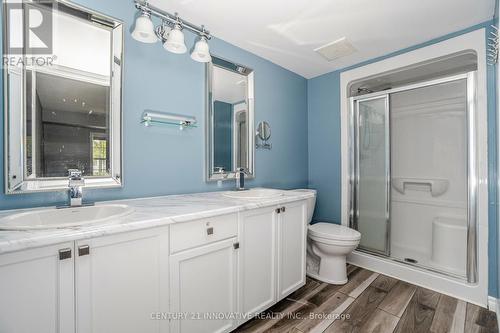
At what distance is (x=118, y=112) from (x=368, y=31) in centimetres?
207

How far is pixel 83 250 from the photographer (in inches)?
34.0

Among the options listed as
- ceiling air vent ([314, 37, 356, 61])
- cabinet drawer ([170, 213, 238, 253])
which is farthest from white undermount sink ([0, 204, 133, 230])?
ceiling air vent ([314, 37, 356, 61])

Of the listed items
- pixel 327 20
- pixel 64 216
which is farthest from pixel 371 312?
pixel 327 20

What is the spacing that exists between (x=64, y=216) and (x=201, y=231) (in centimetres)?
70

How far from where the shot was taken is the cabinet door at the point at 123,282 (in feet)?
2.88

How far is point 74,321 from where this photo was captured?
0.86m

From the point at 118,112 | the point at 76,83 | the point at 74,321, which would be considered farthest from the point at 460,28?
the point at 74,321

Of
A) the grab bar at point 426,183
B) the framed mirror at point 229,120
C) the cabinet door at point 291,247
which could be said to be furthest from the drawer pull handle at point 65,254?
the grab bar at point 426,183

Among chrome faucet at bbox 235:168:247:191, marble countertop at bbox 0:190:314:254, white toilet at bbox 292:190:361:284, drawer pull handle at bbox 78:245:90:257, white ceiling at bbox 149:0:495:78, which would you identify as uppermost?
white ceiling at bbox 149:0:495:78

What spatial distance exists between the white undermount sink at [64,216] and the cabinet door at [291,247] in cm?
106

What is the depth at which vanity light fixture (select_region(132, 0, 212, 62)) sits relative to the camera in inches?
52.7

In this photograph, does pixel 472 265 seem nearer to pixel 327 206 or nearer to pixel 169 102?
pixel 327 206

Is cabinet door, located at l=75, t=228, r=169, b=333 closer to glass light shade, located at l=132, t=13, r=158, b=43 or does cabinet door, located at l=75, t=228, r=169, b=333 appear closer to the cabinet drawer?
the cabinet drawer

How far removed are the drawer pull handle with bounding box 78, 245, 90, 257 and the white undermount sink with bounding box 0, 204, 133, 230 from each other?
0.09 m
